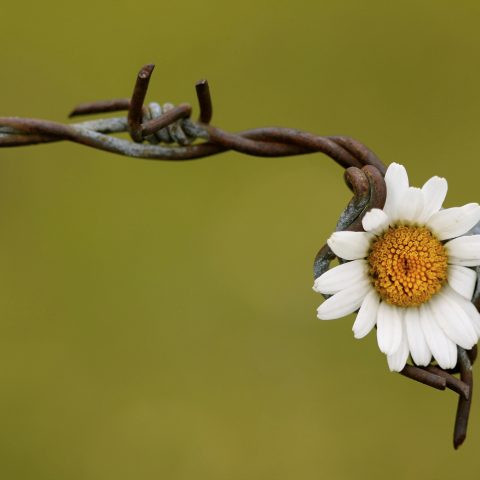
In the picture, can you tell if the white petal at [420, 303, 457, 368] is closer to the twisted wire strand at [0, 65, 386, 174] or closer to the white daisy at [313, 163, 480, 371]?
the white daisy at [313, 163, 480, 371]

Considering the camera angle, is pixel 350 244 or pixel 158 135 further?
pixel 158 135

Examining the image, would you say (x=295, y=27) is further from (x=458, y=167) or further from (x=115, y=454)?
(x=115, y=454)

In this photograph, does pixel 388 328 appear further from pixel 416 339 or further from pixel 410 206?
pixel 410 206

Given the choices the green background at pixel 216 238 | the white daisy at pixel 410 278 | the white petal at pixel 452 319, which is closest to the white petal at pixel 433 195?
the white daisy at pixel 410 278

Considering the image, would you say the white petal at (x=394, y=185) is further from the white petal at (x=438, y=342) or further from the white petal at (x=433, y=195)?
the white petal at (x=438, y=342)

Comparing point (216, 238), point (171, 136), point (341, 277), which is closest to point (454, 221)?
point (341, 277)

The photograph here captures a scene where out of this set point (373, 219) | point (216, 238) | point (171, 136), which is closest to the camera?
point (373, 219)
